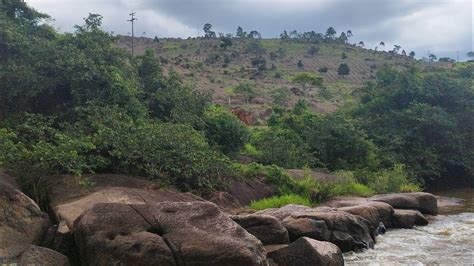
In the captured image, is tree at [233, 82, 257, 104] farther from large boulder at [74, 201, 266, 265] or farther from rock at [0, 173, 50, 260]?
large boulder at [74, 201, 266, 265]

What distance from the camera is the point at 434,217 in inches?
754

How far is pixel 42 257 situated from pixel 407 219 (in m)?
12.5

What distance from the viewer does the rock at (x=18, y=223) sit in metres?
10.0

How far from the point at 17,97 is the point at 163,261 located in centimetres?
1357

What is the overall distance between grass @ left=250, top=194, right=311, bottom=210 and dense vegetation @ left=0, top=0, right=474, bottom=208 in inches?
6.8

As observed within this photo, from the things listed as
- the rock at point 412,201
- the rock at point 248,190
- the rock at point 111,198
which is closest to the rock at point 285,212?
the rock at point 111,198

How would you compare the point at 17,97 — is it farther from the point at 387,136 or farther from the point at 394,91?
the point at 394,91

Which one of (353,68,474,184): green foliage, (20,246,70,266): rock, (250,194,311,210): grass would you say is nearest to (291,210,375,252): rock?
(250,194,311,210): grass

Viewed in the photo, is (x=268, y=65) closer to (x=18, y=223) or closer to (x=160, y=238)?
(x=18, y=223)

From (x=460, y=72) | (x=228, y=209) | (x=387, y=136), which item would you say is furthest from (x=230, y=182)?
(x=460, y=72)

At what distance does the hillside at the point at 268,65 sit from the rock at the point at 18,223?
3850 cm

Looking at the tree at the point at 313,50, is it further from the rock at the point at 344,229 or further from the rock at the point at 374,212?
the rock at the point at 344,229

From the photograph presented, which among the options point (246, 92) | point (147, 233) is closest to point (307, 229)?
point (147, 233)

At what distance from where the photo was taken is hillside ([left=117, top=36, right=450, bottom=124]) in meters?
61.9
